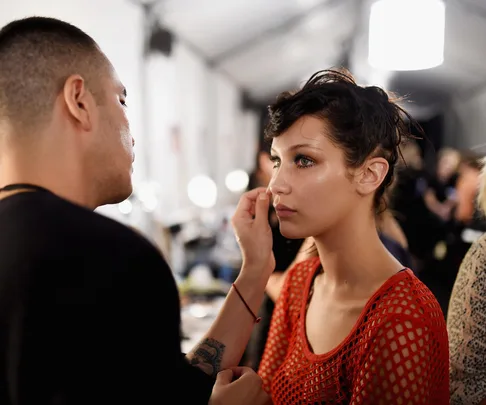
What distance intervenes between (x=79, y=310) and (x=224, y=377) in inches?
20.5

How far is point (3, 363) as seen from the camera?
2.18 ft

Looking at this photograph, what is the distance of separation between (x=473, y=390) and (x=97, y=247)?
935 millimetres

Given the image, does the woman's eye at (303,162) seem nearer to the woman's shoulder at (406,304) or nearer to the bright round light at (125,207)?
the woman's shoulder at (406,304)

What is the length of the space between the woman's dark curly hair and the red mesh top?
0.29 meters

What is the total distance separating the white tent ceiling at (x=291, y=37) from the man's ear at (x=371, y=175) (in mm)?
2268

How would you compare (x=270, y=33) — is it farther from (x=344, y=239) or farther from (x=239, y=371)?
(x=239, y=371)

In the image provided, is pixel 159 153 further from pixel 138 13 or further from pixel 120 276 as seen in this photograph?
pixel 120 276

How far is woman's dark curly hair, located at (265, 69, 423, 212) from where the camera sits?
1.09 m

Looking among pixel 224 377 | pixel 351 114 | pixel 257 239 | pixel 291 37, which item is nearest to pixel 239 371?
pixel 224 377

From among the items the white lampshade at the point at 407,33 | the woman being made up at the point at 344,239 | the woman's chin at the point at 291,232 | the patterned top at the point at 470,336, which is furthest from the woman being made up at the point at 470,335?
the white lampshade at the point at 407,33

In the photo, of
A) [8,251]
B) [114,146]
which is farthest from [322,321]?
[8,251]

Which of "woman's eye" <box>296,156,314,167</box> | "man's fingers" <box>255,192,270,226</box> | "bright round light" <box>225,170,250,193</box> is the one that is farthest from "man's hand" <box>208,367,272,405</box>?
"bright round light" <box>225,170,250,193</box>

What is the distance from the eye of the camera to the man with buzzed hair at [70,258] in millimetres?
644

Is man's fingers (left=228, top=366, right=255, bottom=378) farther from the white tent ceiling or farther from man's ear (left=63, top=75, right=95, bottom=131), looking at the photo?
the white tent ceiling
